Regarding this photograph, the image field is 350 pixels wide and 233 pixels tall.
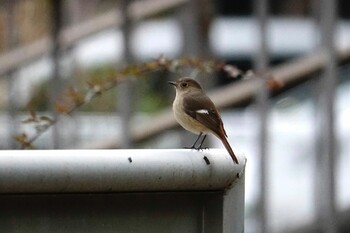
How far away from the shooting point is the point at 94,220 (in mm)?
1984

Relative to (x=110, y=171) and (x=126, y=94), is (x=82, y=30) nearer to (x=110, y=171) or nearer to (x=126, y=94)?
(x=126, y=94)

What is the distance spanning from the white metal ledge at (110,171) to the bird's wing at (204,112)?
2557 mm

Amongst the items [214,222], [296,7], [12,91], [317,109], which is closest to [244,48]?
[296,7]

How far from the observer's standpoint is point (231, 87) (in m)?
7.48

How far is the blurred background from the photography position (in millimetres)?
6910

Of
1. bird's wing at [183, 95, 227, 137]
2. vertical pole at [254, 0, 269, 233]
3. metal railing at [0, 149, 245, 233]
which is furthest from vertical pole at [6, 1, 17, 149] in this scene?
metal railing at [0, 149, 245, 233]

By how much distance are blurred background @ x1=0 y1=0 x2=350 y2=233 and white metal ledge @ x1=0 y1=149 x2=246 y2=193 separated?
8.01 ft

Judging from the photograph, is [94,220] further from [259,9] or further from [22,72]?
[22,72]

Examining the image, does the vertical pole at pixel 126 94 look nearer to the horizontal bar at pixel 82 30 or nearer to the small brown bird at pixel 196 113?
the horizontal bar at pixel 82 30

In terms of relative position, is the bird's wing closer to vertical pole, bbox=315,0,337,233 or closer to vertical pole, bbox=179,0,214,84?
vertical pole, bbox=315,0,337,233

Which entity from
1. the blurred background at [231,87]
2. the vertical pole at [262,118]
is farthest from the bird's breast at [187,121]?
the vertical pole at [262,118]

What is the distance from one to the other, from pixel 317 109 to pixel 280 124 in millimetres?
3761

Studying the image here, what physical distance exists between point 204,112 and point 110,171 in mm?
2912

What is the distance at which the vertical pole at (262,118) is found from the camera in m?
6.80
